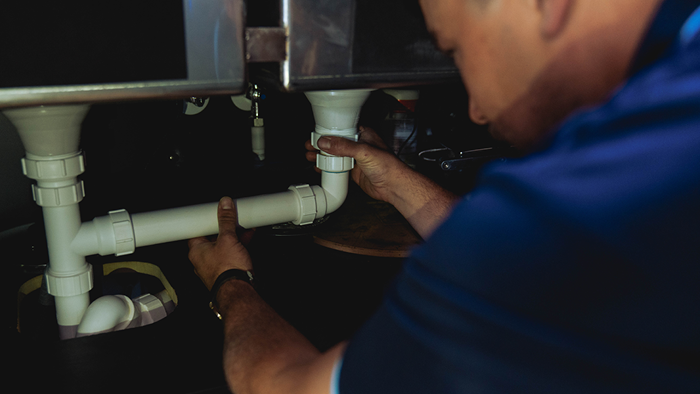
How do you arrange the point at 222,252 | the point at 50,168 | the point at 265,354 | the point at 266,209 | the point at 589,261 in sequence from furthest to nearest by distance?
1. the point at 266,209
2. the point at 222,252
3. the point at 50,168
4. the point at 265,354
5. the point at 589,261

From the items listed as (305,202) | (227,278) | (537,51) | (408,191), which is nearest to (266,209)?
(305,202)

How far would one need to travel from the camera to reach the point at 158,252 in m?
0.85

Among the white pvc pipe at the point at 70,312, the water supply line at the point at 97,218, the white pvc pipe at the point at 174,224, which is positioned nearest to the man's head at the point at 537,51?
the water supply line at the point at 97,218

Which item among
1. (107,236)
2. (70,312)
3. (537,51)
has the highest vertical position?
(537,51)

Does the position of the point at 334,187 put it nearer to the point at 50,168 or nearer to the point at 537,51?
the point at 50,168

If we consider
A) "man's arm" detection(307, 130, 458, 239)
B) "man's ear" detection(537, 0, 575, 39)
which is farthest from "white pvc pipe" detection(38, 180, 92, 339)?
"man's ear" detection(537, 0, 575, 39)

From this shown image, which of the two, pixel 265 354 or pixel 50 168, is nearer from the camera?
pixel 265 354

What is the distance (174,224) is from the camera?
2.39ft

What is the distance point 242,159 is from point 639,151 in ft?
3.52

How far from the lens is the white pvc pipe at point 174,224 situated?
2.31 ft

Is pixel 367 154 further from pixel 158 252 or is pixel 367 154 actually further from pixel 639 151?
pixel 639 151

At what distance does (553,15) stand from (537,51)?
0.03 m

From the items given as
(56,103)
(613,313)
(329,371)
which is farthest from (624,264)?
(56,103)

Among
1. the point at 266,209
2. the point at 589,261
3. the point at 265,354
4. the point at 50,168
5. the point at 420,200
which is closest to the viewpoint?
the point at 589,261
